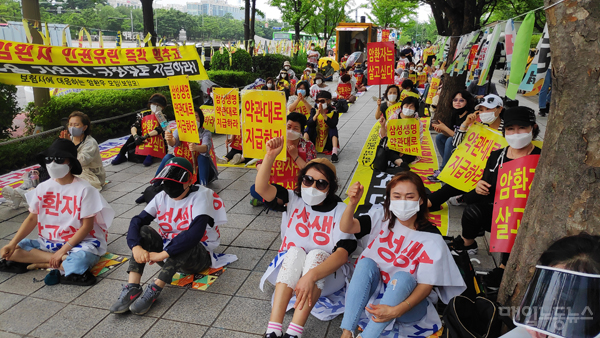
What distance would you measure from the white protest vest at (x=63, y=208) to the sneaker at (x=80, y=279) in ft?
0.83

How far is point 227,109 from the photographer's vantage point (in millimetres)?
7289

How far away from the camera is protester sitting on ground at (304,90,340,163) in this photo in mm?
8188

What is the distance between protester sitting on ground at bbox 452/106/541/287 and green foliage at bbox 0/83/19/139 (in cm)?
811

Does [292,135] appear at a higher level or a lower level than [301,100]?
lower

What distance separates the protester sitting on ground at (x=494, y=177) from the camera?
3.54 metres

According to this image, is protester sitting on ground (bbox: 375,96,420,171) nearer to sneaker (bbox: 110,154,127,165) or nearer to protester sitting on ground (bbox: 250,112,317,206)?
protester sitting on ground (bbox: 250,112,317,206)

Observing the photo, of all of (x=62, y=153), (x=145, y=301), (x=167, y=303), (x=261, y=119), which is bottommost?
(x=167, y=303)

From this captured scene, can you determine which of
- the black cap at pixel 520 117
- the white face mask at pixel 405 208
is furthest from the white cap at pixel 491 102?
the white face mask at pixel 405 208

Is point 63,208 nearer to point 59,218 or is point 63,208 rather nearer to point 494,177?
point 59,218

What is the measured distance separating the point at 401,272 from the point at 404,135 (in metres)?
4.55

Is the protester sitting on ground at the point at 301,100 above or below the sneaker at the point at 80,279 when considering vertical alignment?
above

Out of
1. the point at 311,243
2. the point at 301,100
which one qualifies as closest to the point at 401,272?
the point at 311,243

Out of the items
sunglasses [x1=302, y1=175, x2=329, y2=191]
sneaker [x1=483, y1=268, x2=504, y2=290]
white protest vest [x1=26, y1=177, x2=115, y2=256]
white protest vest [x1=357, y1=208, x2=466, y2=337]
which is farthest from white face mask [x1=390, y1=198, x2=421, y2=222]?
white protest vest [x1=26, y1=177, x2=115, y2=256]

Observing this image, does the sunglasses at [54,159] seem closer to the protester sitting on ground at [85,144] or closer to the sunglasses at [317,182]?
the protester sitting on ground at [85,144]
